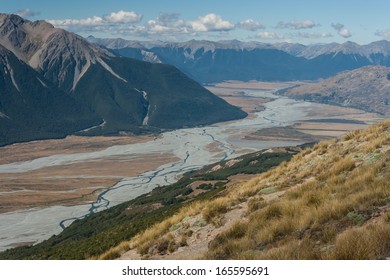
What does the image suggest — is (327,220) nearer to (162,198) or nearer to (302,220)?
(302,220)

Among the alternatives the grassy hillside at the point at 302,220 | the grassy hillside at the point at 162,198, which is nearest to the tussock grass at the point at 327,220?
the grassy hillside at the point at 302,220

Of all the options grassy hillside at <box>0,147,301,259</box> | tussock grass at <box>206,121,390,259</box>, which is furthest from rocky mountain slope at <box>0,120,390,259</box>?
grassy hillside at <box>0,147,301,259</box>

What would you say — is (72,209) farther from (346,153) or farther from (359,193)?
(359,193)

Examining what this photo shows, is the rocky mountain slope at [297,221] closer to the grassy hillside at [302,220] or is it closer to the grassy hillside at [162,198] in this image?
the grassy hillside at [302,220]

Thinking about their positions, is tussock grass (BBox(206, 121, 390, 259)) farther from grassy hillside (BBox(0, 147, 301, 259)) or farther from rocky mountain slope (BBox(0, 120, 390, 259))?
grassy hillside (BBox(0, 147, 301, 259))

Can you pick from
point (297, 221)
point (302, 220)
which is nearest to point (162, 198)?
point (297, 221)

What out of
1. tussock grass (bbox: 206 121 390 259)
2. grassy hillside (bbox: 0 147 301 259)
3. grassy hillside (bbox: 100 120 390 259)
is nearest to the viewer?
tussock grass (bbox: 206 121 390 259)

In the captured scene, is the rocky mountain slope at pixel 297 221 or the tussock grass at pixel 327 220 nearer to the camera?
the tussock grass at pixel 327 220

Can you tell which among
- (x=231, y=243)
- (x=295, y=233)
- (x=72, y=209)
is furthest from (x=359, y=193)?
(x=72, y=209)
